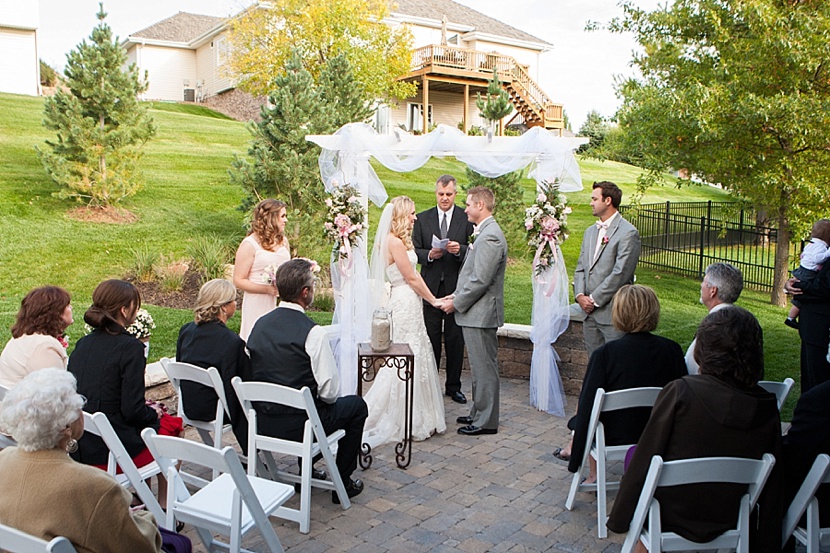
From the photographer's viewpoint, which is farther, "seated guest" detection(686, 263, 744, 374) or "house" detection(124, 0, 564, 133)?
"house" detection(124, 0, 564, 133)

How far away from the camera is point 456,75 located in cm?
2894

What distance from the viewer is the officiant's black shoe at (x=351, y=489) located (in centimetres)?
473

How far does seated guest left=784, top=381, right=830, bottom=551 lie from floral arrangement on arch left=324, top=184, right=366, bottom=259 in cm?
416

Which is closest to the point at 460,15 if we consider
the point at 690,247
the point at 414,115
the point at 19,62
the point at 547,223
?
the point at 414,115

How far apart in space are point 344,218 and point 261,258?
2.84 ft

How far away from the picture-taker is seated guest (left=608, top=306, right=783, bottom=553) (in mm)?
3174

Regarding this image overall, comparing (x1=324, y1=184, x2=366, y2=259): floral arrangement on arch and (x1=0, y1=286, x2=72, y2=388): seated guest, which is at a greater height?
(x1=324, y1=184, x2=366, y2=259): floral arrangement on arch

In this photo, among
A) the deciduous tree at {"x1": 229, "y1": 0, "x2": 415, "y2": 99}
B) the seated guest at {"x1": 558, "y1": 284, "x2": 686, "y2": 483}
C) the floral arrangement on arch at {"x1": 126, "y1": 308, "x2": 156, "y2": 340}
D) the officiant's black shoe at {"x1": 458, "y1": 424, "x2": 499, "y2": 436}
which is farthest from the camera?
the deciduous tree at {"x1": 229, "y1": 0, "x2": 415, "y2": 99}

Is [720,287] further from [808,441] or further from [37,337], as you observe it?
[37,337]

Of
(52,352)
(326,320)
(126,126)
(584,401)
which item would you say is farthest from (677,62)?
(126,126)

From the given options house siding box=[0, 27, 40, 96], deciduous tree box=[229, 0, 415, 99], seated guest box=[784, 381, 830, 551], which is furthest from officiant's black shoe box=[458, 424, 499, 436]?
house siding box=[0, 27, 40, 96]

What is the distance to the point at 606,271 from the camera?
603cm

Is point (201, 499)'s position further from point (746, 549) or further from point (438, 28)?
point (438, 28)

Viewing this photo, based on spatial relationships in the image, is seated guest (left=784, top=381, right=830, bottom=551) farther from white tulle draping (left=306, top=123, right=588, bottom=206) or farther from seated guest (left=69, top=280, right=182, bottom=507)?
white tulle draping (left=306, top=123, right=588, bottom=206)
